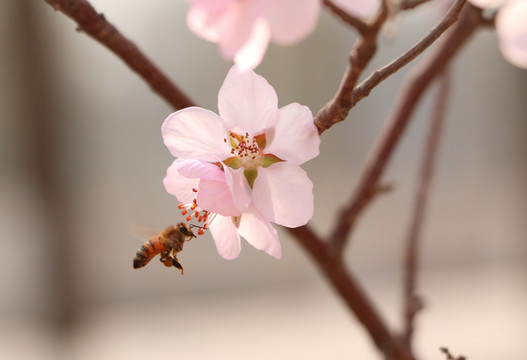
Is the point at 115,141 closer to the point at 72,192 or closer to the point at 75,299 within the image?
the point at 72,192

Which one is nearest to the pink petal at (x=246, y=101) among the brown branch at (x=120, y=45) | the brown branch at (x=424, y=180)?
the brown branch at (x=120, y=45)

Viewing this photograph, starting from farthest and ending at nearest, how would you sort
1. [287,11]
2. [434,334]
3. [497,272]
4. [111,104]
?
[111,104]
[497,272]
[434,334]
[287,11]

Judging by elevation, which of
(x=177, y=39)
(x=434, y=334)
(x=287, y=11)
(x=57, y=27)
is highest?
(x=177, y=39)

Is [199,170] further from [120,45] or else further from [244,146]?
[120,45]

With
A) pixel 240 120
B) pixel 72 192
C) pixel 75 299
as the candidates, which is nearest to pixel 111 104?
pixel 72 192

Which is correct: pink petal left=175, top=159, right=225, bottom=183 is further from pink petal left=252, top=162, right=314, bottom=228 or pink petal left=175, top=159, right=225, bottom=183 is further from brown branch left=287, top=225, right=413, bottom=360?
brown branch left=287, top=225, right=413, bottom=360
